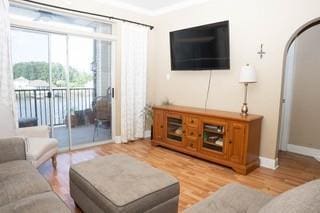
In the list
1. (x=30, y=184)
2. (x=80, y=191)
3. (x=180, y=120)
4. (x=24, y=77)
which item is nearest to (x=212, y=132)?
(x=180, y=120)

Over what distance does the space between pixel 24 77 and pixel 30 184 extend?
2.36m

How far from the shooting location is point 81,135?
170 inches

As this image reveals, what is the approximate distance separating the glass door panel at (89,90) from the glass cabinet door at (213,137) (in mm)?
1997

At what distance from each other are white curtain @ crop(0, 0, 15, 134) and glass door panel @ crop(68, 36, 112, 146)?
96cm

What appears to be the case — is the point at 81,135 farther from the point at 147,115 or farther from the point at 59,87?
the point at 147,115

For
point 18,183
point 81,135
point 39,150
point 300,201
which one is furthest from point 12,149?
point 300,201

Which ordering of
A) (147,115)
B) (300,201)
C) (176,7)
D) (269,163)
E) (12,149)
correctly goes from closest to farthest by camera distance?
(300,201), (12,149), (269,163), (176,7), (147,115)

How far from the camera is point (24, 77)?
352cm

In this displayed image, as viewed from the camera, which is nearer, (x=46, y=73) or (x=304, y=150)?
(x=46, y=73)

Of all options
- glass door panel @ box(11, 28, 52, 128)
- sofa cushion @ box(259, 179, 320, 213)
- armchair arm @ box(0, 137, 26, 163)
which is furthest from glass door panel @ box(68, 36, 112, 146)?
sofa cushion @ box(259, 179, 320, 213)

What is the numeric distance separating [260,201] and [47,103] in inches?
137

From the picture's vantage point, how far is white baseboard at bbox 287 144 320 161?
388cm

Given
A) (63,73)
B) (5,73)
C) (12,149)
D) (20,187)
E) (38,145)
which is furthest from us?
(63,73)

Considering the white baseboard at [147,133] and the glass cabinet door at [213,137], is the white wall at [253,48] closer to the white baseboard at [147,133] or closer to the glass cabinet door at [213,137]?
the glass cabinet door at [213,137]
